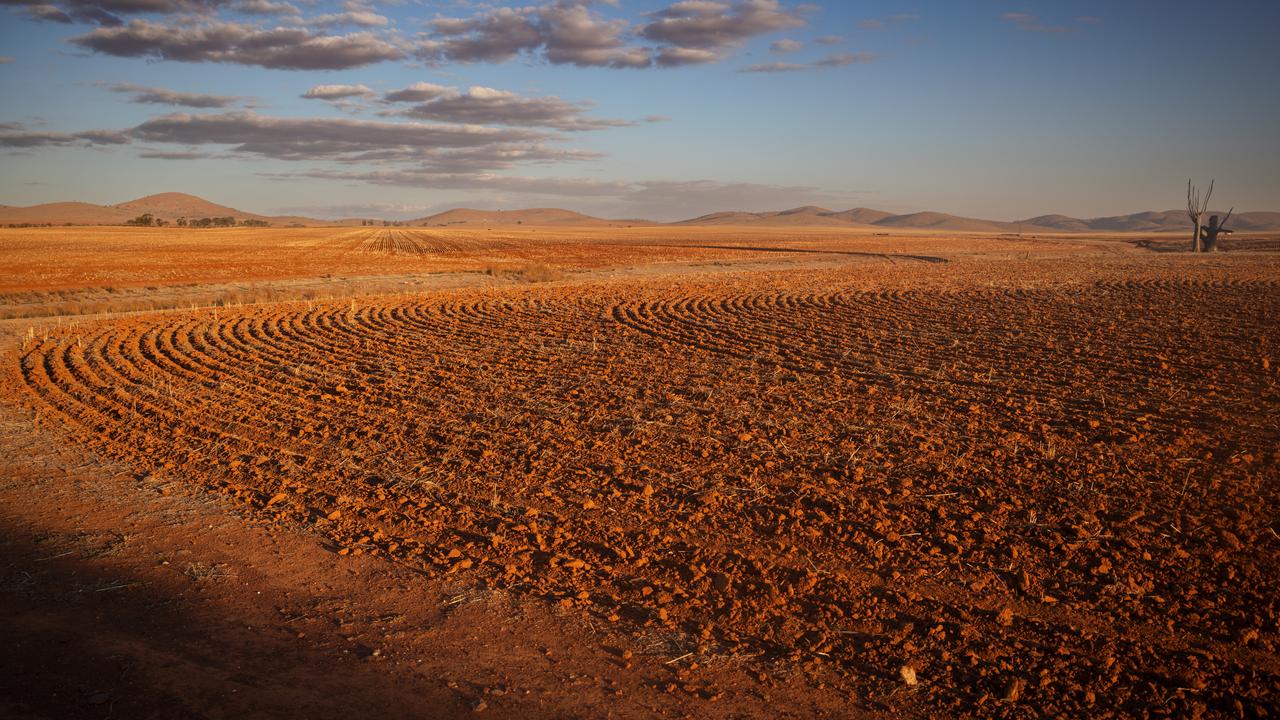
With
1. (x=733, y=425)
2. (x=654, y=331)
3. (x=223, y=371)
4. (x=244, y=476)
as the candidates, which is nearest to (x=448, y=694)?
(x=244, y=476)

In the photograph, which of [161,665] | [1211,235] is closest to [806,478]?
[161,665]

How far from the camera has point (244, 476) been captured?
618cm

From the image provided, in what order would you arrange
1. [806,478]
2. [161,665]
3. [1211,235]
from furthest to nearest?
1. [1211,235]
2. [806,478]
3. [161,665]

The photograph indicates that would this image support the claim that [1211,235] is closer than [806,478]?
No

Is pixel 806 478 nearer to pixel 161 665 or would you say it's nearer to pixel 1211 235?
pixel 161 665

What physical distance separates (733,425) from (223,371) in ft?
23.3

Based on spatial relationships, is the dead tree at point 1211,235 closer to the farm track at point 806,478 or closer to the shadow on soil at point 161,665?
the farm track at point 806,478

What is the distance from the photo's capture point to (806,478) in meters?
6.06

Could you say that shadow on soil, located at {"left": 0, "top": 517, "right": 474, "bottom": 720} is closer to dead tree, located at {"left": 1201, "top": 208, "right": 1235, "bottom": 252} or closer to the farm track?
the farm track

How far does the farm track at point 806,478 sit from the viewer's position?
12.7ft

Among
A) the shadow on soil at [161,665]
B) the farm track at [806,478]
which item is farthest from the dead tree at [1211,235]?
the shadow on soil at [161,665]

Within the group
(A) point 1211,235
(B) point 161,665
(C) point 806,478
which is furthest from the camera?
(A) point 1211,235

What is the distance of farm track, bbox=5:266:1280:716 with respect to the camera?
3.88m

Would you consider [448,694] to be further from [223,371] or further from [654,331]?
[654,331]
